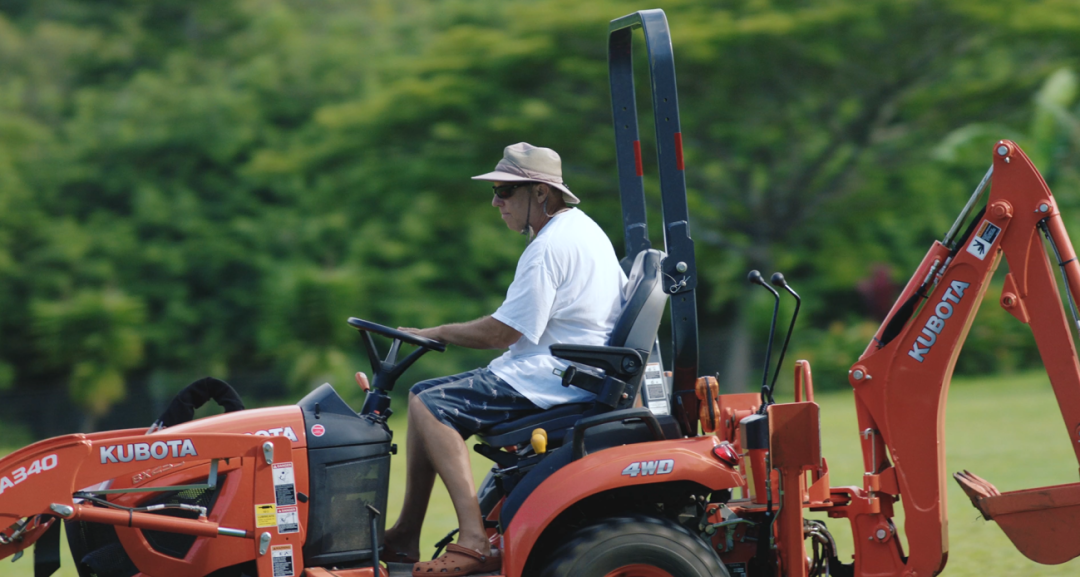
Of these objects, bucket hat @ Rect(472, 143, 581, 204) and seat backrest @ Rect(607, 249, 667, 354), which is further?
bucket hat @ Rect(472, 143, 581, 204)

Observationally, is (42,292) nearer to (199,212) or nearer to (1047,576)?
(199,212)

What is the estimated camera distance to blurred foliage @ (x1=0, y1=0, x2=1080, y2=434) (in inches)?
630

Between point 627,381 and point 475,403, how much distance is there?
55 cm

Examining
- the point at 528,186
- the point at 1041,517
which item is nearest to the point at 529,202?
the point at 528,186

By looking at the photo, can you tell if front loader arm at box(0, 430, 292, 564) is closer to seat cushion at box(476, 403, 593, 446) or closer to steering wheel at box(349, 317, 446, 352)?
steering wheel at box(349, 317, 446, 352)

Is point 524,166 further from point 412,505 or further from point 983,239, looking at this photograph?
point 983,239

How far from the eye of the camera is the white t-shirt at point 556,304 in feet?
12.7

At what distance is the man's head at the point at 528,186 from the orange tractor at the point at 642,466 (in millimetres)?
438

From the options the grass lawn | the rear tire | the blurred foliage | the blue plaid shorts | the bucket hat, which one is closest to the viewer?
the rear tire

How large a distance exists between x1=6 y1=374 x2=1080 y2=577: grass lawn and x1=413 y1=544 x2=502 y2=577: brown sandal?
1.75m

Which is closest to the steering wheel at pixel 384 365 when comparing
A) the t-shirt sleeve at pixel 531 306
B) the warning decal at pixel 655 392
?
the t-shirt sleeve at pixel 531 306

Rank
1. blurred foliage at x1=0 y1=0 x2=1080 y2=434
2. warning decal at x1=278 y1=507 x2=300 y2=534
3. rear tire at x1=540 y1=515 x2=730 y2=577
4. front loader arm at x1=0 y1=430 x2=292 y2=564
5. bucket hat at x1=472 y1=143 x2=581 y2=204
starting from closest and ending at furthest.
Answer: front loader arm at x1=0 y1=430 x2=292 y2=564 → rear tire at x1=540 y1=515 x2=730 y2=577 → warning decal at x1=278 y1=507 x2=300 y2=534 → bucket hat at x1=472 y1=143 x2=581 y2=204 → blurred foliage at x1=0 y1=0 x2=1080 y2=434

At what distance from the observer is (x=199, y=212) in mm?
18844

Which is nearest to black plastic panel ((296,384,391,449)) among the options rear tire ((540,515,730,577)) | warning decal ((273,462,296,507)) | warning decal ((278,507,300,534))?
warning decal ((273,462,296,507))
